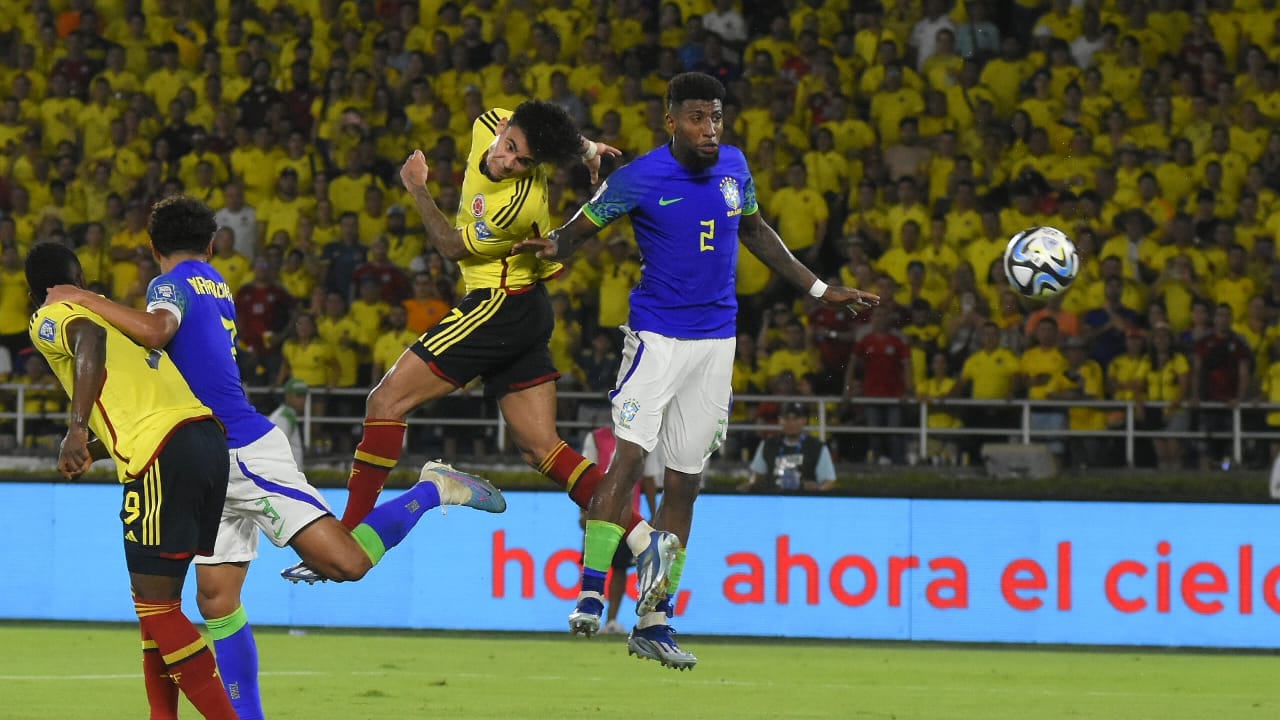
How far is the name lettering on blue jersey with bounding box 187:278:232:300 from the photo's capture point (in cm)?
876

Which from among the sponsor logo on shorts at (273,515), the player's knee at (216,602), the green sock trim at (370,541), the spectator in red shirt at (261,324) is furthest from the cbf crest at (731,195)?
the spectator in red shirt at (261,324)

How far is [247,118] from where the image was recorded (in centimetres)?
2272

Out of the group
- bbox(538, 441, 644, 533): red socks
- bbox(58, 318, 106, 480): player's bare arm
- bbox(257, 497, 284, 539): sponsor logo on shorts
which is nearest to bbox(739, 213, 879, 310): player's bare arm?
bbox(538, 441, 644, 533): red socks

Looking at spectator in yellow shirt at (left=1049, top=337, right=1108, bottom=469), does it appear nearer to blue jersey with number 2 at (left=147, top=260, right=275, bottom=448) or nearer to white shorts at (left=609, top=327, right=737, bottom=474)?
white shorts at (left=609, top=327, right=737, bottom=474)

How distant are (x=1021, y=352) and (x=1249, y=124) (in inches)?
160

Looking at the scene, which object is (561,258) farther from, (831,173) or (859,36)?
(859,36)

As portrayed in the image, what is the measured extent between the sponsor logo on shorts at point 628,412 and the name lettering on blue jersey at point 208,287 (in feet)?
6.59

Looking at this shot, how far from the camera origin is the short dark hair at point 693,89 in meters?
9.48

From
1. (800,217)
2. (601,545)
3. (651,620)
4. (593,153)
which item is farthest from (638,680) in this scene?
(800,217)

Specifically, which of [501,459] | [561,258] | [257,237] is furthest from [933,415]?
[561,258]

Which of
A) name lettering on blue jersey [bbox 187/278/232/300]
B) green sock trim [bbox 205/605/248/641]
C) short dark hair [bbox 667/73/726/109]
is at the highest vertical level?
short dark hair [bbox 667/73/726/109]

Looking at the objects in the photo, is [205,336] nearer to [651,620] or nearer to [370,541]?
[370,541]

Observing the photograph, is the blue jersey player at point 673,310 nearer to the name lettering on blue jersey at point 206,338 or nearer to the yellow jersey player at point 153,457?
the name lettering on blue jersey at point 206,338

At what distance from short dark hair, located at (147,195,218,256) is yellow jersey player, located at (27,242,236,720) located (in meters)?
0.39
